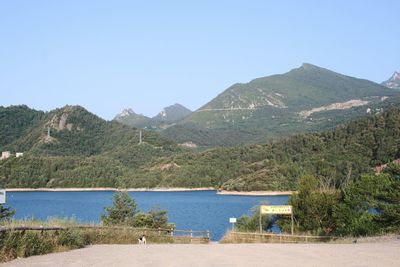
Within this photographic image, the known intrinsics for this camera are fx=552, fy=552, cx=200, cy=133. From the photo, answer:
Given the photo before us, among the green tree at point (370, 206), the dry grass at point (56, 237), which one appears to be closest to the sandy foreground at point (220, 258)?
the dry grass at point (56, 237)

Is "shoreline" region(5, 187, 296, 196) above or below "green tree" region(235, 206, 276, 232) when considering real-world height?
above

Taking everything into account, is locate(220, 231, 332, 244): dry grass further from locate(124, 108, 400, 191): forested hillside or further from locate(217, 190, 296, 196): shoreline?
locate(217, 190, 296, 196): shoreline

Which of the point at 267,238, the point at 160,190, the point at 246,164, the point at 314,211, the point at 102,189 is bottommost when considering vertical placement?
the point at 267,238

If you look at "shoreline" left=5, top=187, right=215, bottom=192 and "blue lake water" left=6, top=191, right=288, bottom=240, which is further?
"shoreline" left=5, top=187, right=215, bottom=192

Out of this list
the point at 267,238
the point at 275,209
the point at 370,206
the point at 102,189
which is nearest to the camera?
the point at 267,238

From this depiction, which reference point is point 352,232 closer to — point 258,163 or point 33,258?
point 33,258

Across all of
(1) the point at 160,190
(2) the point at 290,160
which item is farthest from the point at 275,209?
(1) the point at 160,190

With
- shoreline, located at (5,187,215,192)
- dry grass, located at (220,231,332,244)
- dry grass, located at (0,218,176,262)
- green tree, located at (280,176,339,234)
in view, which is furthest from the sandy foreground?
shoreline, located at (5,187,215,192)

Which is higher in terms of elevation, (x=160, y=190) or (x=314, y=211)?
(x=160, y=190)

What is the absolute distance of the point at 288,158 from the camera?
436ft

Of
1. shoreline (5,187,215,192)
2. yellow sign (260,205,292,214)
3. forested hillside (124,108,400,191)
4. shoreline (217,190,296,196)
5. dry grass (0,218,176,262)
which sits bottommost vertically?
dry grass (0,218,176,262)

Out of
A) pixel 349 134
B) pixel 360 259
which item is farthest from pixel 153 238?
pixel 349 134

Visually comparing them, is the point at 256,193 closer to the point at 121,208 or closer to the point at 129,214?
the point at 129,214

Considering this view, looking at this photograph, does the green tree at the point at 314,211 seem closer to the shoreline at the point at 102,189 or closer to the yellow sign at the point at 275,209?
the yellow sign at the point at 275,209
